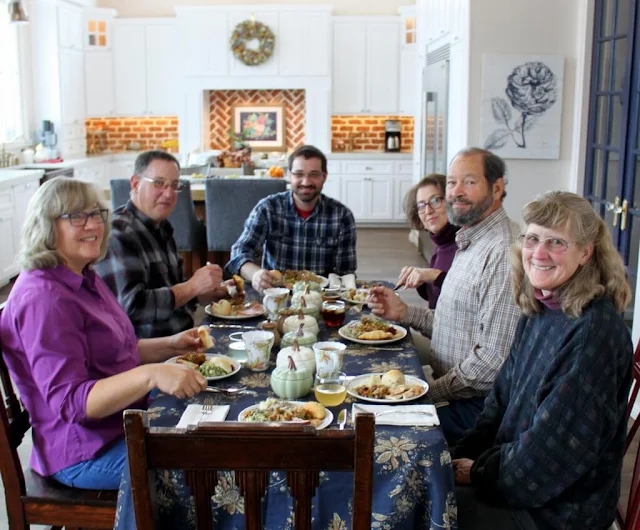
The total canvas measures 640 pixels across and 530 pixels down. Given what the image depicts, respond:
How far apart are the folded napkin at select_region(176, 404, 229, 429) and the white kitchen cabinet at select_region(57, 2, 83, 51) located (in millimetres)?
7627

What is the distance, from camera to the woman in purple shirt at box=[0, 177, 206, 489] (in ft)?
6.22

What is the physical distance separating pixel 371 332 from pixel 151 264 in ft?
3.14

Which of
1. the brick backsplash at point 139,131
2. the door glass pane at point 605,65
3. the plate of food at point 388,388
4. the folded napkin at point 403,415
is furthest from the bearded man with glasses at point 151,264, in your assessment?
the brick backsplash at point 139,131

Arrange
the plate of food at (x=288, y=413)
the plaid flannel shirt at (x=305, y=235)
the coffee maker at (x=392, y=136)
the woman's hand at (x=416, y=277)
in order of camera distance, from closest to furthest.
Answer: the plate of food at (x=288, y=413)
the woman's hand at (x=416, y=277)
the plaid flannel shirt at (x=305, y=235)
the coffee maker at (x=392, y=136)

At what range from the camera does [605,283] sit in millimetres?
1790

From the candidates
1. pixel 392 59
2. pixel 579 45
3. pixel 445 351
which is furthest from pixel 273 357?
pixel 392 59

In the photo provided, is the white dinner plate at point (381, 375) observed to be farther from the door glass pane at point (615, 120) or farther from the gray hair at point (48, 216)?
the door glass pane at point (615, 120)

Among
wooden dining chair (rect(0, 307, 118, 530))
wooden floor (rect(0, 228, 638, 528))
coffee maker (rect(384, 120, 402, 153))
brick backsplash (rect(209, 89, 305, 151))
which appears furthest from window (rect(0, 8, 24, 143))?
wooden dining chair (rect(0, 307, 118, 530))

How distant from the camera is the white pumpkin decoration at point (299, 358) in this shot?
201 centimetres

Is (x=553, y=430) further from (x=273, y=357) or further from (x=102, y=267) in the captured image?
(x=102, y=267)

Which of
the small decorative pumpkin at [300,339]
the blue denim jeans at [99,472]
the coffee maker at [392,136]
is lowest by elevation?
the blue denim jeans at [99,472]

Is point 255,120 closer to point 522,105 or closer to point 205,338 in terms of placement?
point 522,105

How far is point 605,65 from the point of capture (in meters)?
4.68

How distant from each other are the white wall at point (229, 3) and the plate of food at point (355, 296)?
7.06 meters
